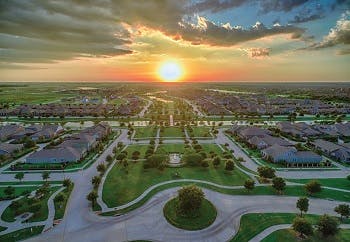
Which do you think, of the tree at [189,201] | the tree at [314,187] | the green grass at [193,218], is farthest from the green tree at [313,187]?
the tree at [189,201]

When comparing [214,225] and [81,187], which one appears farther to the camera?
[81,187]

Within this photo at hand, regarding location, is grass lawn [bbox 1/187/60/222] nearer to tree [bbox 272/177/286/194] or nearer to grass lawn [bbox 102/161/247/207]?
grass lawn [bbox 102/161/247/207]

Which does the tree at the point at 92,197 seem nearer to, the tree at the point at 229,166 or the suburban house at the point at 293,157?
the tree at the point at 229,166

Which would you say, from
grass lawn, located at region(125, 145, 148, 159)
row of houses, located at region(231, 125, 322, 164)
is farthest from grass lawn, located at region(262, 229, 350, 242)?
grass lawn, located at region(125, 145, 148, 159)

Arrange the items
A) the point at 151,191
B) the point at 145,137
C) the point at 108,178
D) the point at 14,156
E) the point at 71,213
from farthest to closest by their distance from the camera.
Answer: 1. the point at 145,137
2. the point at 14,156
3. the point at 108,178
4. the point at 151,191
5. the point at 71,213

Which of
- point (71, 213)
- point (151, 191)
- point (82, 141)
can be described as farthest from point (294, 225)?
point (82, 141)

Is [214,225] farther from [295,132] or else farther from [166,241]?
[295,132]
